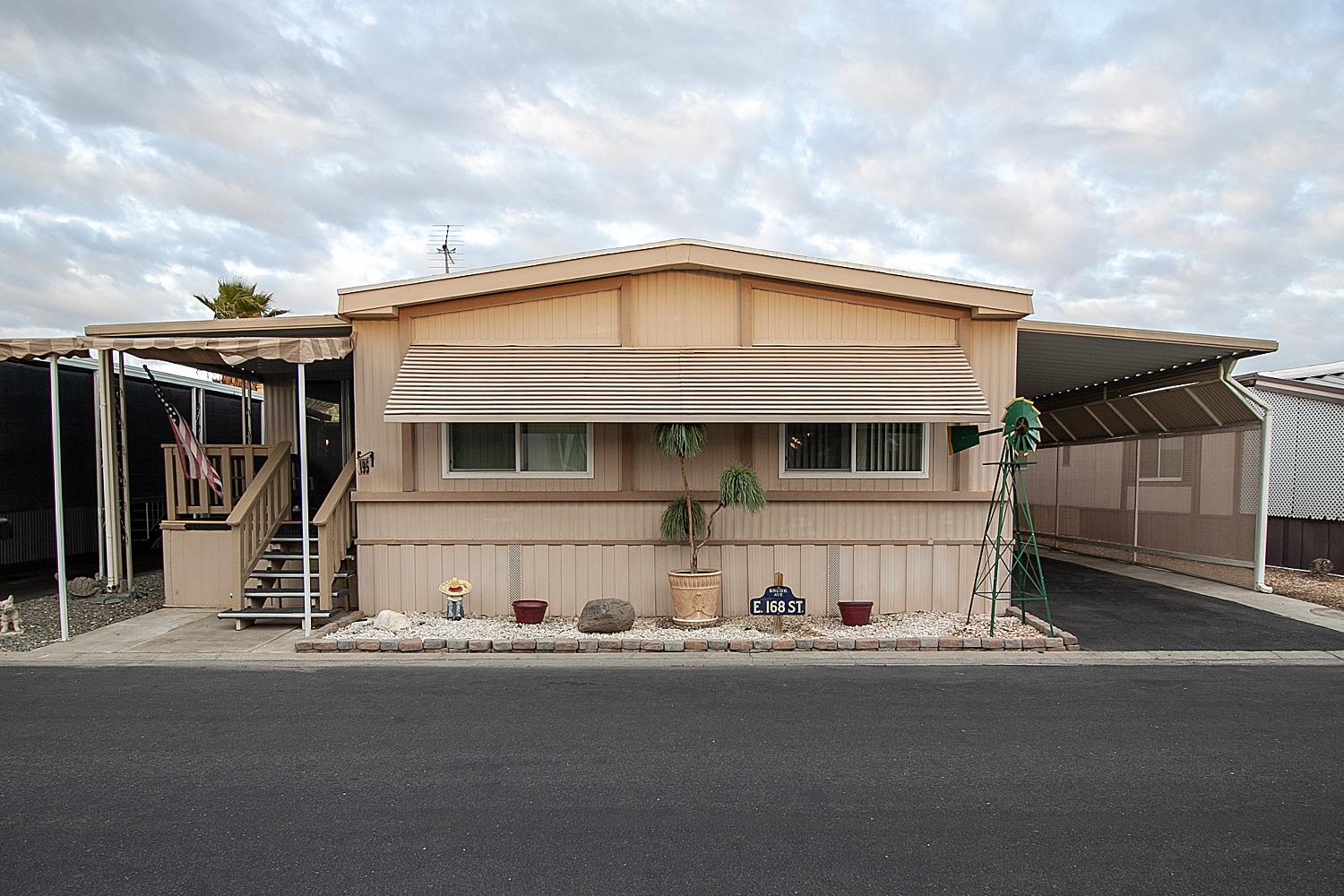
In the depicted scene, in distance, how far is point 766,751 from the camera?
4.15 m

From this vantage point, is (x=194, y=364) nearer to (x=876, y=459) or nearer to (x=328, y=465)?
(x=328, y=465)

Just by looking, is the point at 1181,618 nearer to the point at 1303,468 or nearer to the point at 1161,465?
the point at 1161,465

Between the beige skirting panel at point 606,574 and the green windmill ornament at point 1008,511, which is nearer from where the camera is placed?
the green windmill ornament at point 1008,511

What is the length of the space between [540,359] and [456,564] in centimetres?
229

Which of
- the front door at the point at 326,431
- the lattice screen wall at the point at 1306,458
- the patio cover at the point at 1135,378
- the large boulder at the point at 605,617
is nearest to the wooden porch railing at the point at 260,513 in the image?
the front door at the point at 326,431

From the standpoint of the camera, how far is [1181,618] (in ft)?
24.7

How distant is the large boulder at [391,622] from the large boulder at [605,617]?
1.70 m

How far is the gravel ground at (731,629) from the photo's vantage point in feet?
21.7

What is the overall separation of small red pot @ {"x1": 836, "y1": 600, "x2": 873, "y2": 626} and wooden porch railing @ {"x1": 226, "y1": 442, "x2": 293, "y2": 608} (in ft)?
20.1

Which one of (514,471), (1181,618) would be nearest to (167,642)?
(514,471)

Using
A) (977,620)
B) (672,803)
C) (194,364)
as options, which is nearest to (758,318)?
(977,620)

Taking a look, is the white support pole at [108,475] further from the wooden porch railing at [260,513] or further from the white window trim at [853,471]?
the white window trim at [853,471]

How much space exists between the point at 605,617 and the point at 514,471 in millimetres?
1880

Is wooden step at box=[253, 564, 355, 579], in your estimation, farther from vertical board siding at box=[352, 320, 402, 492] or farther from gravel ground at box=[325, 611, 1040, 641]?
vertical board siding at box=[352, 320, 402, 492]
